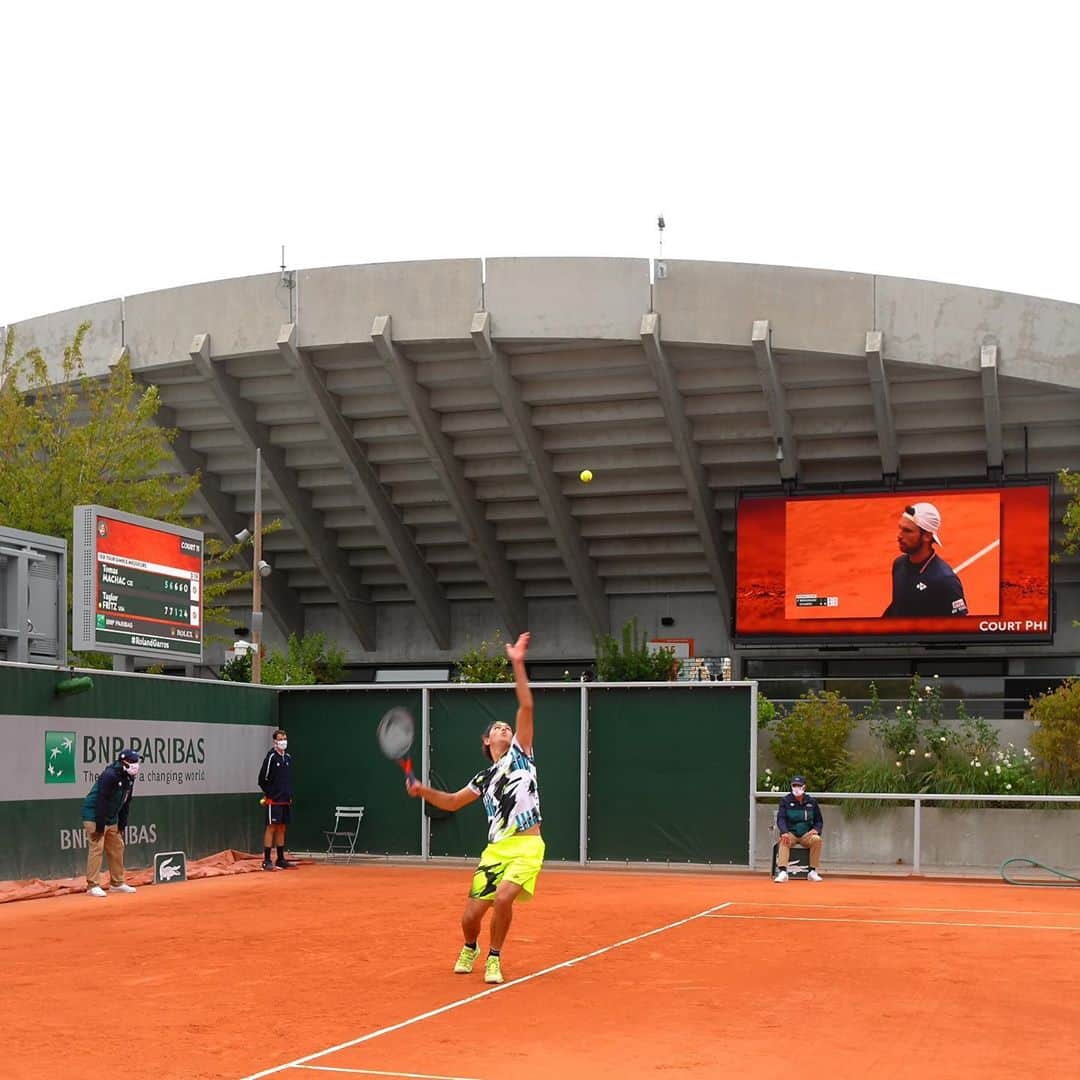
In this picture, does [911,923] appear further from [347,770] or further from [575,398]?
[575,398]

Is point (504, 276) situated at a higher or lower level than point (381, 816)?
higher

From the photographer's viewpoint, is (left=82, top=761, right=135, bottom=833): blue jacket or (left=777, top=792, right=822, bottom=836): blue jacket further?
(left=777, top=792, right=822, bottom=836): blue jacket

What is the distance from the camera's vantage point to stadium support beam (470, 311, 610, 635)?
29.8 m

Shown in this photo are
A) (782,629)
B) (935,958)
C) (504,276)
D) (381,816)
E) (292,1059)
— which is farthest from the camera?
(782,629)

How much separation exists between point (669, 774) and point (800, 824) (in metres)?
2.10

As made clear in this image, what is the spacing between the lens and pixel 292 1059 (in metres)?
7.28

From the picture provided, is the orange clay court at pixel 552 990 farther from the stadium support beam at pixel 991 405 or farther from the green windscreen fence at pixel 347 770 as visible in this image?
the stadium support beam at pixel 991 405

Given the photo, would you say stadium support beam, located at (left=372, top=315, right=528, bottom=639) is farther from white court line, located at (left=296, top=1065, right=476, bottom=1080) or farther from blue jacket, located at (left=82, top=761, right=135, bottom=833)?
white court line, located at (left=296, top=1065, right=476, bottom=1080)

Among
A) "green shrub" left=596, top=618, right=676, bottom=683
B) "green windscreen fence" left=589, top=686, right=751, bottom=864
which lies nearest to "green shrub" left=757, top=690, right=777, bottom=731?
"green shrub" left=596, top=618, right=676, bottom=683

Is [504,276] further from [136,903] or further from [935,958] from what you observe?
[935,958]

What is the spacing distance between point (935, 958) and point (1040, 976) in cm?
98

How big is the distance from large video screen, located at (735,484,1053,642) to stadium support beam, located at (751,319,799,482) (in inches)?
33.0

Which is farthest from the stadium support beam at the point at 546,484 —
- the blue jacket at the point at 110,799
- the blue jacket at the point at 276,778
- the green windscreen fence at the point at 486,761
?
the blue jacket at the point at 110,799

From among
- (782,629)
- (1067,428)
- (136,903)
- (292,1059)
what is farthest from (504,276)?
(292,1059)
